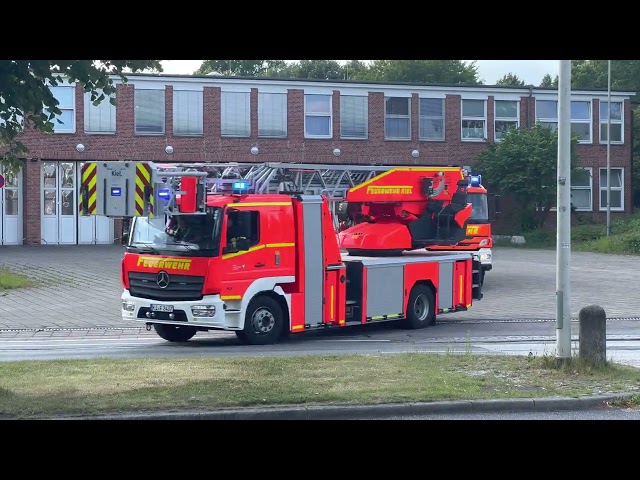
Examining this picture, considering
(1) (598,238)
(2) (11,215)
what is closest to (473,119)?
(1) (598,238)

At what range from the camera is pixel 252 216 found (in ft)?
56.7

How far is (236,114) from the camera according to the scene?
154 ft

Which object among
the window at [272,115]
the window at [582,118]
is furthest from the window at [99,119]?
the window at [582,118]

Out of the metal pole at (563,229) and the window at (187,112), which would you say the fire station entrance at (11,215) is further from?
the metal pole at (563,229)

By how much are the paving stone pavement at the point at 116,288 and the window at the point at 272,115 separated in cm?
922

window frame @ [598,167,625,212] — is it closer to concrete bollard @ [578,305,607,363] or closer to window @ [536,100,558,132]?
window @ [536,100,558,132]

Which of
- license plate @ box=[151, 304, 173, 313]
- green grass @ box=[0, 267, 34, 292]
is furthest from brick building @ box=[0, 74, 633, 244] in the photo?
license plate @ box=[151, 304, 173, 313]

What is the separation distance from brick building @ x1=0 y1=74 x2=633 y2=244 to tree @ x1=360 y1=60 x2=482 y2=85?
34318 millimetres

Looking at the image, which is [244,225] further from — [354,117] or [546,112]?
[546,112]

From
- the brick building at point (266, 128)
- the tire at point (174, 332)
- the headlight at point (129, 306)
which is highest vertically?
the brick building at point (266, 128)

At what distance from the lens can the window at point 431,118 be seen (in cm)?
5041

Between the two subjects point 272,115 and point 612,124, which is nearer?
point 272,115

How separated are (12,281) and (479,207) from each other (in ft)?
43.4

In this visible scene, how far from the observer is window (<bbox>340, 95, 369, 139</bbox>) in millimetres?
48625
